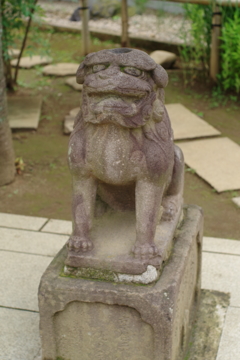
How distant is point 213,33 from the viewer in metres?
5.90

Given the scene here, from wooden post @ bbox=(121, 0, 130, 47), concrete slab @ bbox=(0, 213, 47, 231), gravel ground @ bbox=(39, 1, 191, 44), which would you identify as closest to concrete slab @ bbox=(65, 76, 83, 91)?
wooden post @ bbox=(121, 0, 130, 47)

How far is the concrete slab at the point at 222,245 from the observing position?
3330mm

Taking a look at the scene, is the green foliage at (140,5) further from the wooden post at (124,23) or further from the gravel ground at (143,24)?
the wooden post at (124,23)

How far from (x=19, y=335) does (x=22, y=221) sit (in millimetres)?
1210

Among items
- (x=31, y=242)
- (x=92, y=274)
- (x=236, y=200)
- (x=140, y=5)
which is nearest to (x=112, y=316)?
(x=92, y=274)

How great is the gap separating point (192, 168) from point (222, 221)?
80cm

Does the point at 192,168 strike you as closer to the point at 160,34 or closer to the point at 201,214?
the point at 201,214

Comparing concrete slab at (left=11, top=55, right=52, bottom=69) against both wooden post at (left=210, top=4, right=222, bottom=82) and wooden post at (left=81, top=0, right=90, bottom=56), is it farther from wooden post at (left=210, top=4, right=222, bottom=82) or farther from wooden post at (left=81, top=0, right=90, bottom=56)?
wooden post at (left=210, top=4, right=222, bottom=82)

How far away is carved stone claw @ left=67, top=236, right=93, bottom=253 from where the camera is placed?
2164 millimetres

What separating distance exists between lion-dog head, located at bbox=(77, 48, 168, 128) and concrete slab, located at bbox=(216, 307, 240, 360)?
1.24 m

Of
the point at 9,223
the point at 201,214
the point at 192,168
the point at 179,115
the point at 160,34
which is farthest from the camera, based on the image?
the point at 160,34

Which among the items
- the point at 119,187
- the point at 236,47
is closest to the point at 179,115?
the point at 236,47

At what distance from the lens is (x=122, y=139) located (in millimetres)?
2029

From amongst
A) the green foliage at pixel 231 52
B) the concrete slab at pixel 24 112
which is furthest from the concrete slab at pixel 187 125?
the concrete slab at pixel 24 112
